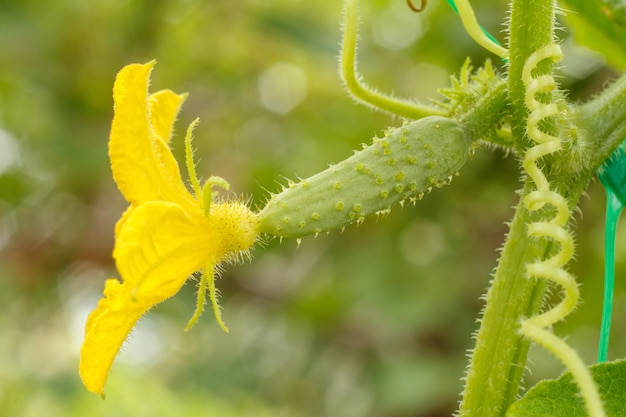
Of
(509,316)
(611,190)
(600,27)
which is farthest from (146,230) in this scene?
(600,27)

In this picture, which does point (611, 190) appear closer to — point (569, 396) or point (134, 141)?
point (569, 396)

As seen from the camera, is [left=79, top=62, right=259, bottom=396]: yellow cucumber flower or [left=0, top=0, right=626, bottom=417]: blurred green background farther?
[left=0, top=0, right=626, bottom=417]: blurred green background

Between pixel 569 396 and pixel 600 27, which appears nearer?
pixel 569 396

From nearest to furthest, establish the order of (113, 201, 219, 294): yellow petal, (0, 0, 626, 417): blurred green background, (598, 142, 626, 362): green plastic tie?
(113, 201, 219, 294): yellow petal
(598, 142, 626, 362): green plastic tie
(0, 0, 626, 417): blurred green background

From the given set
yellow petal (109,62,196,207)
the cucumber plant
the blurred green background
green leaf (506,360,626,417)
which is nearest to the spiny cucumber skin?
the cucumber plant

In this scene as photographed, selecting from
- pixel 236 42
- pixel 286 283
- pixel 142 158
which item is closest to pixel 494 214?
pixel 286 283

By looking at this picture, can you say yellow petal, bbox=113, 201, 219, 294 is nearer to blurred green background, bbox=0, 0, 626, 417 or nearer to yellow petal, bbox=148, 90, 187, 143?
yellow petal, bbox=148, 90, 187, 143

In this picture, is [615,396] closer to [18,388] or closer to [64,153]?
[18,388]
